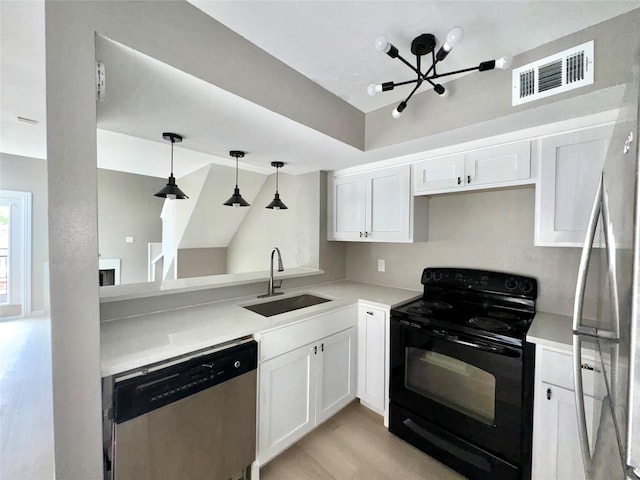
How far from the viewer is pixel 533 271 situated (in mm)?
1889

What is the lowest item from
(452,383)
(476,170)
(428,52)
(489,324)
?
(452,383)

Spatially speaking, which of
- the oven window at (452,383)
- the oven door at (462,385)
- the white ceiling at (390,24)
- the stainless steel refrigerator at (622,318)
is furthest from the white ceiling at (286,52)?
the oven window at (452,383)

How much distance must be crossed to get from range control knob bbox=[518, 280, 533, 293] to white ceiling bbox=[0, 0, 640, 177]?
1.48 m

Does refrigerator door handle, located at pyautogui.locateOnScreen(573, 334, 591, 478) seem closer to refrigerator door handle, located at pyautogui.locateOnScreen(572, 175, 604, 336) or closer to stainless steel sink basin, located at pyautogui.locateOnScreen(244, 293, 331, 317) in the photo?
refrigerator door handle, located at pyautogui.locateOnScreen(572, 175, 604, 336)

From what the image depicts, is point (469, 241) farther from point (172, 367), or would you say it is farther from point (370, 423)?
point (172, 367)

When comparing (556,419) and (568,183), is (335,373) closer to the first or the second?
(556,419)

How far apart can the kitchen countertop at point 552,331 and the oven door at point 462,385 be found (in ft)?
0.41

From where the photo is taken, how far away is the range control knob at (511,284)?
1.90 m

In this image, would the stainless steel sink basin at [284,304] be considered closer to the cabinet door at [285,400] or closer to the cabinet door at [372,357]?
the cabinet door at [372,357]

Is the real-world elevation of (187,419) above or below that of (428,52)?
below

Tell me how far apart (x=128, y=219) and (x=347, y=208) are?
5986 mm

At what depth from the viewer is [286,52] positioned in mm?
1379

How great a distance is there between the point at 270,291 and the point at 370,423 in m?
1.32

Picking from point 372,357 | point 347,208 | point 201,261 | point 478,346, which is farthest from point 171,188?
point 201,261
